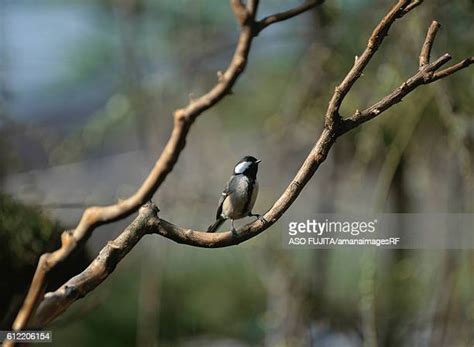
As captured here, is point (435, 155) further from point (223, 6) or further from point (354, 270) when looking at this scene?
point (223, 6)

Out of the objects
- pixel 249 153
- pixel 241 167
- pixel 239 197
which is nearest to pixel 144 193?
pixel 239 197

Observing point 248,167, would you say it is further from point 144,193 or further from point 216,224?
point 144,193

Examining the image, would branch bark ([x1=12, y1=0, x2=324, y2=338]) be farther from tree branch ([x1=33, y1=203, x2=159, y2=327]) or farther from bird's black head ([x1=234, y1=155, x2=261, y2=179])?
bird's black head ([x1=234, y1=155, x2=261, y2=179])

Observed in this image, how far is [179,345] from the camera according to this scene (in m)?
1.30

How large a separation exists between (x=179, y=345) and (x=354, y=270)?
0.35m

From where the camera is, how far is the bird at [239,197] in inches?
38.7

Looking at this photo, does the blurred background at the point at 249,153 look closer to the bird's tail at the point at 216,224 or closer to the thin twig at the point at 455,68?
the bird's tail at the point at 216,224

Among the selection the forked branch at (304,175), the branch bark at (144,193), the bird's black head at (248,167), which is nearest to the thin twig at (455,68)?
the forked branch at (304,175)

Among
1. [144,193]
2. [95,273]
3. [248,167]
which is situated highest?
[248,167]

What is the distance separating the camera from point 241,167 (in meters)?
1.12

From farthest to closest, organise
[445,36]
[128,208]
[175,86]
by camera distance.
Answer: [175,86], [445,36], [128,208]

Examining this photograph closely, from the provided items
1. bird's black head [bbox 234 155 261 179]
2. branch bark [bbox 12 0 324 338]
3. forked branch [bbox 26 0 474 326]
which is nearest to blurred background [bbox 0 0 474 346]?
bird's black head [bbox 234 155 261 179]

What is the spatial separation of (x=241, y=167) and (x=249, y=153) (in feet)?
0.40

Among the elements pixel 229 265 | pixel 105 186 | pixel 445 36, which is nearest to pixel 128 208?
pixel 105 186
